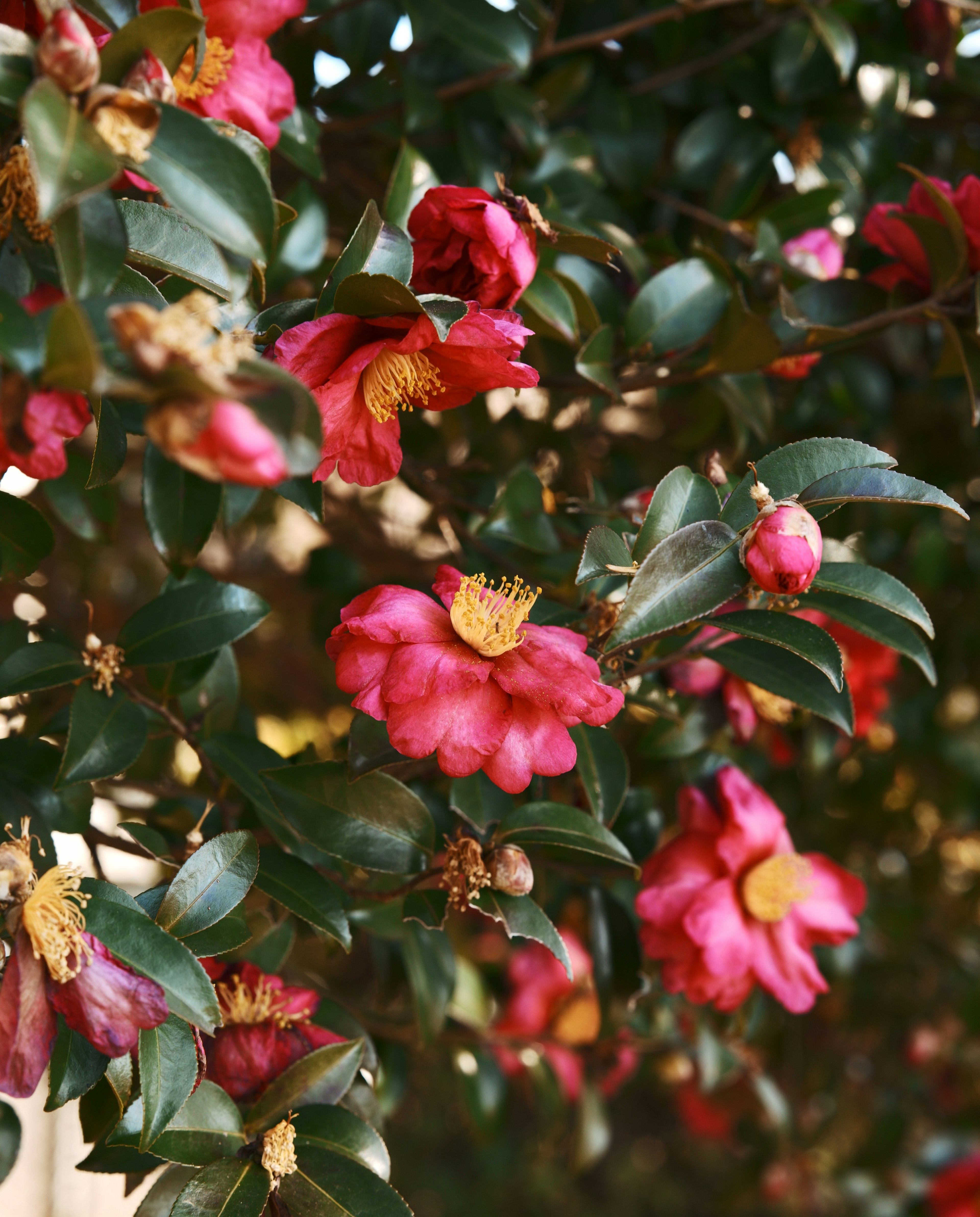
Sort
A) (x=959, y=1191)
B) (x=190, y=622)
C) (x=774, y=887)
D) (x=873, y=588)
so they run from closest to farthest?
(x=873, y=588)
(x=190, y=622)
(x=774, y=887)
(x=959, y=1191)

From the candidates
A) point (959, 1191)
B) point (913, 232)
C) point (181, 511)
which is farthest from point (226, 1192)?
point (959, 1191)

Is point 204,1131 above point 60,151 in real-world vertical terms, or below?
below

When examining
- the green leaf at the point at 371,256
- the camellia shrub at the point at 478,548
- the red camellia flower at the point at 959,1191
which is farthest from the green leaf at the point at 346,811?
the red camellia flower at the point at 959,1191

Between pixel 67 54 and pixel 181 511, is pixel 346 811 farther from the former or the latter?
pixel 67 54

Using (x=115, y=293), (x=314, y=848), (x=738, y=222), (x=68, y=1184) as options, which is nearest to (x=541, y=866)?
(x=314, y=848)

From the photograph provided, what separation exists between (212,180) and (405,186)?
34 centimetres

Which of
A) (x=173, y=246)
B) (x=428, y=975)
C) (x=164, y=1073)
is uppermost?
(x=173, y=246)

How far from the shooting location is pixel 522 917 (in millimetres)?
628

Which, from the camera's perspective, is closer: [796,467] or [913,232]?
[796,467]

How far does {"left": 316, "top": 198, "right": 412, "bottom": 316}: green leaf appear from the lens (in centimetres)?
57

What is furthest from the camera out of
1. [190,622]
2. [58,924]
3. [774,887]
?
[774,887]

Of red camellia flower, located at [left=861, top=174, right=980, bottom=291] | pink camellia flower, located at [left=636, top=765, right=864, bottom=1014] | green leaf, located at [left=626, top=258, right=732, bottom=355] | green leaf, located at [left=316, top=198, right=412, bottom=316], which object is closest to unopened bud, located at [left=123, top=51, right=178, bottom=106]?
green leaf, located at [left=316, top=198, right=412, bottom=316]

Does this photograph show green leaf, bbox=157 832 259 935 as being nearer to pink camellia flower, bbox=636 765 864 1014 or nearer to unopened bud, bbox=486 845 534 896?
unopened bud, bbox=486 845 534 896

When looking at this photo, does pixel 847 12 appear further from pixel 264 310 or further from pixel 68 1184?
Result: pixel 68 1184
